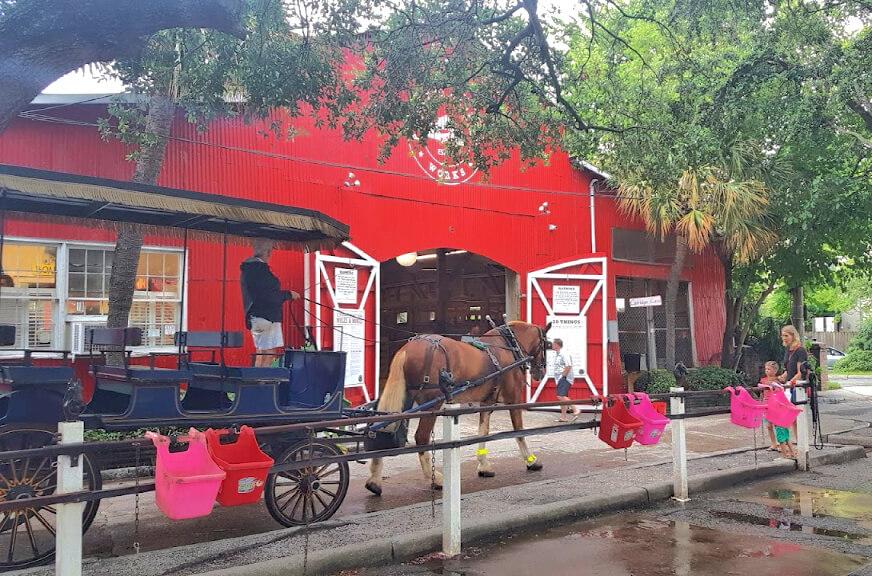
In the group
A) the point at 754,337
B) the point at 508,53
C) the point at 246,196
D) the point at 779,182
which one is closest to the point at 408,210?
the point at 246,196

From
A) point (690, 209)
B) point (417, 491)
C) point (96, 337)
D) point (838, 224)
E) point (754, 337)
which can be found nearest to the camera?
A: point (96, 337)

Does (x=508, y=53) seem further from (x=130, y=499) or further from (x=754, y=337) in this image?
(x=754, y=337)

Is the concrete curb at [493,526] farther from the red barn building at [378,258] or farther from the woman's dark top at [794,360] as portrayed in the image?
the red barn building at [378,258]

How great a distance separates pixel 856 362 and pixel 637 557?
37679mm

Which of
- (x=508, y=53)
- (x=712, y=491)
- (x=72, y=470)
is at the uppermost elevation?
(x=508, y=53)

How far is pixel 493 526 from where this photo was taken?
253 inches

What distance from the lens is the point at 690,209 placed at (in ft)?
57.8

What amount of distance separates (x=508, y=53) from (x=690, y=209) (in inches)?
377

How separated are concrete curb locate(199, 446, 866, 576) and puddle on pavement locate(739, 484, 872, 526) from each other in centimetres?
46

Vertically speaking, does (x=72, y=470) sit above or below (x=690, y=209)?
below

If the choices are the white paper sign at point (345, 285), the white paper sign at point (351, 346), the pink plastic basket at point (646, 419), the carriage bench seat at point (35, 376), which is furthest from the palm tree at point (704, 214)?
the carriage bench seat at point (35, 376)

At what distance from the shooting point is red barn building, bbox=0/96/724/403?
36.4ft

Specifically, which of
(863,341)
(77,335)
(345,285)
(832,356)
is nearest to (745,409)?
(345,285)

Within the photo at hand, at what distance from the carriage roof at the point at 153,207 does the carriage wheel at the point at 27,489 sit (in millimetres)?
1844
